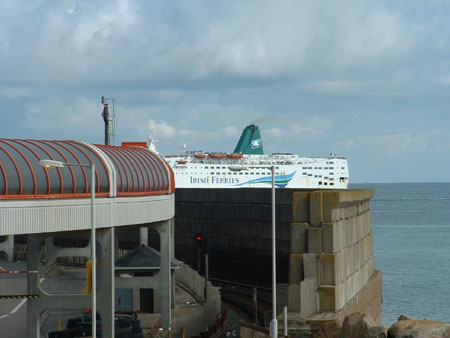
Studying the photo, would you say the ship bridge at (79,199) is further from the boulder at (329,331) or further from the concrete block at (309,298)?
the boulder at (329,331)

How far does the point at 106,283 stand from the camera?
27.0 m

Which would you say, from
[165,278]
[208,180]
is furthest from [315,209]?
[208,180]

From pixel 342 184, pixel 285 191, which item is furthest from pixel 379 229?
pixel 285 191

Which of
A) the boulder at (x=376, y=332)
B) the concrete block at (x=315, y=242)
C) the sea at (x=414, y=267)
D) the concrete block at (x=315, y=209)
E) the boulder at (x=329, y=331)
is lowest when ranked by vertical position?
the sea at (x=414, y=267)

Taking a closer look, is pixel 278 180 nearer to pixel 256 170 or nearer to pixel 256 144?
pixel 256 170

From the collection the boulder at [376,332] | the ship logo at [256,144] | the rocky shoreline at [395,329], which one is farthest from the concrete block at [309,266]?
the ship logo at [256,144]

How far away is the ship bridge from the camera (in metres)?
22.8

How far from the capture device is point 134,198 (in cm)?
2919

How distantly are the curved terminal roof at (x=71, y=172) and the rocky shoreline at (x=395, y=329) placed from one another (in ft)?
27.3

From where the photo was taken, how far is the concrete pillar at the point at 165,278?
32.2 m

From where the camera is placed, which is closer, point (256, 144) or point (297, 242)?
point (297, 242)

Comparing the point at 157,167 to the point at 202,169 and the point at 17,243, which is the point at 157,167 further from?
the point at 202,169

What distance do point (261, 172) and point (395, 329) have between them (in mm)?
105165

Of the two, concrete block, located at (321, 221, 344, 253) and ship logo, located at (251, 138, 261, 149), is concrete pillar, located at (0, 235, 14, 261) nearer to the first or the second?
concrete block, located at (321, 221, 344, 253)
